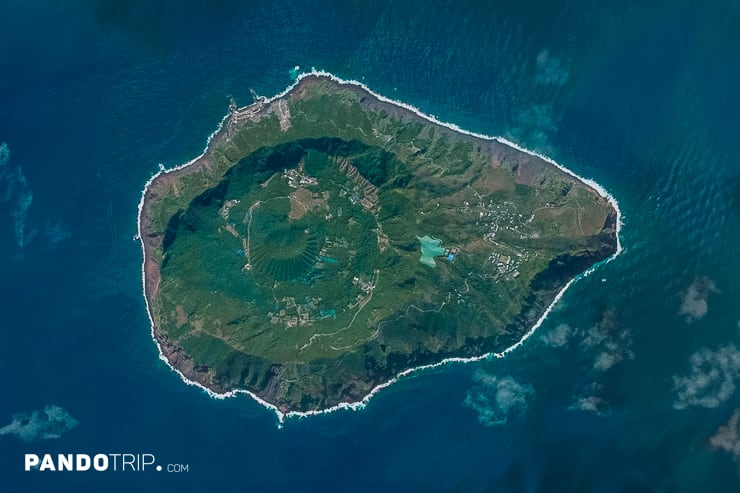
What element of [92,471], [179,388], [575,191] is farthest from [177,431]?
[575,191]

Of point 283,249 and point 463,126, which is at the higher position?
point 463,126

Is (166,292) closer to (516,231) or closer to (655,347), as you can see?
(516,231)

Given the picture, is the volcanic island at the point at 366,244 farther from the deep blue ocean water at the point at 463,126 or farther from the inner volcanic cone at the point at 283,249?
the deep blue ocean water at the point at 463,126

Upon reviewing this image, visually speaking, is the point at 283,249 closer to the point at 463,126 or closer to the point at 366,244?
the point at 366,244

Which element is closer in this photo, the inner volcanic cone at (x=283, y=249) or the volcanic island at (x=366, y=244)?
the inner volcanic cone at (x=283, y=249)

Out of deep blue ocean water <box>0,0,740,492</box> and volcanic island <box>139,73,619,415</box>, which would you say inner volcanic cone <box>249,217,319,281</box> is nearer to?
volcanic island <box>139,73,619,415</box>

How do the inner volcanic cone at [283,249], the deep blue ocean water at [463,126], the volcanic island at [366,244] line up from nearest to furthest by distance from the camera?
the deep blue ocean water at [463,126]
the inner volcanic cone at [283,249]
the volcanic island at [366,244]

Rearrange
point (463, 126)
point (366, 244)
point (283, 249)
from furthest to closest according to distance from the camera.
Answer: point (463, 126) < point (366, 244) < point (283, 249)

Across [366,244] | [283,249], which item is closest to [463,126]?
[366,244]

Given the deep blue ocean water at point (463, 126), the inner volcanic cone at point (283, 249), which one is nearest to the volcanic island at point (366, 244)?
the inner volcanic cone at point (283, 249)
